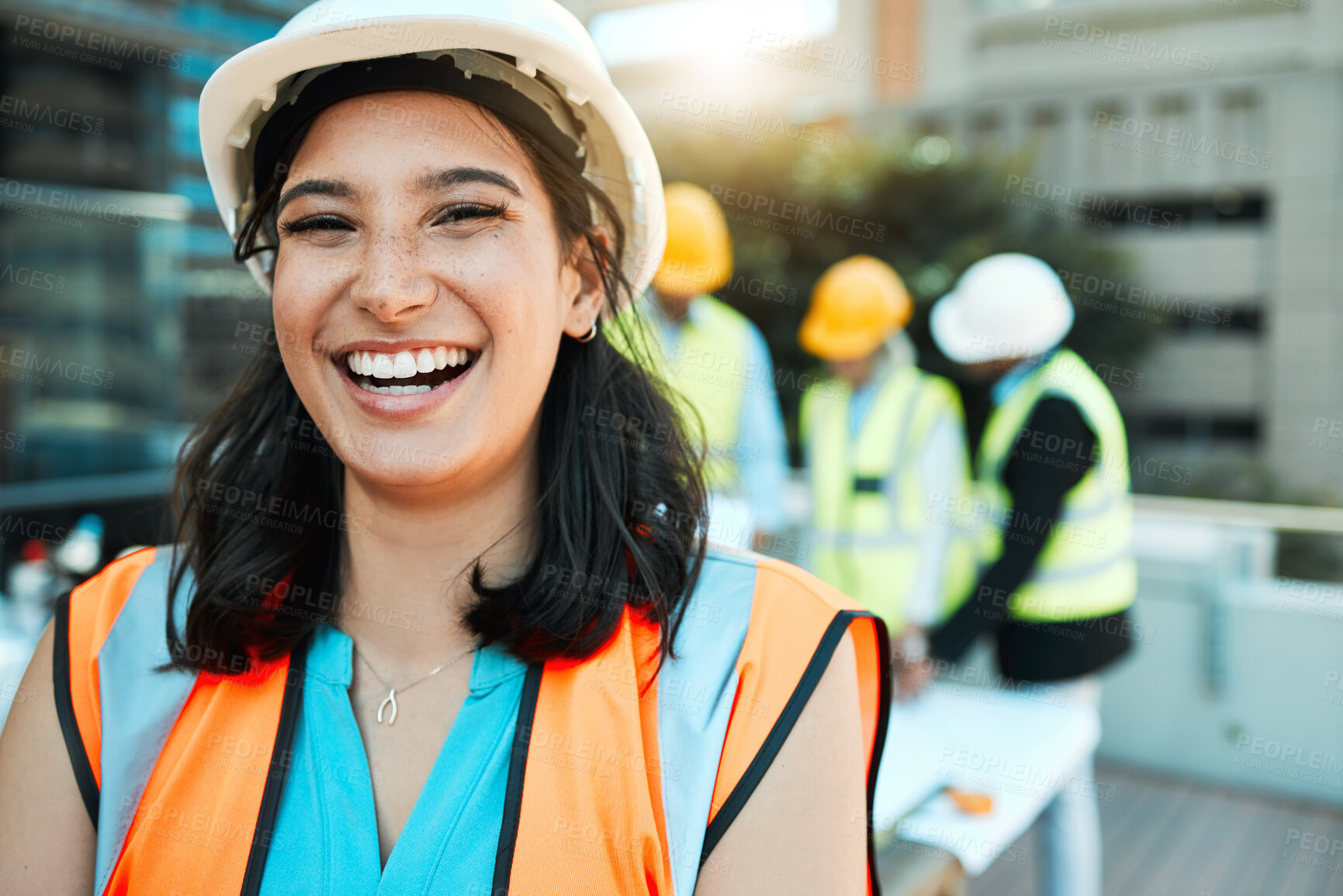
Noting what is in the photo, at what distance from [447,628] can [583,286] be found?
1.70ft

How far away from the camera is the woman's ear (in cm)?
140

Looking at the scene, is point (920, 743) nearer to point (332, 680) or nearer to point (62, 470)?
point (332, 680)

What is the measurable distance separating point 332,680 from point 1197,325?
21.7 meters

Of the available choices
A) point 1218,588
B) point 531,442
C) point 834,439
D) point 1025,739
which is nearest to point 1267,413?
point 1218,588

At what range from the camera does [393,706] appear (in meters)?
1.34

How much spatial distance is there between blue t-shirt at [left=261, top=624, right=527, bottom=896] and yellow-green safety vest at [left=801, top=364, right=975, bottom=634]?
3009mm

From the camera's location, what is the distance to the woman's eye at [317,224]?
1239 mm

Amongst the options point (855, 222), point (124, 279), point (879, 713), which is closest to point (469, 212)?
point (879, 713)

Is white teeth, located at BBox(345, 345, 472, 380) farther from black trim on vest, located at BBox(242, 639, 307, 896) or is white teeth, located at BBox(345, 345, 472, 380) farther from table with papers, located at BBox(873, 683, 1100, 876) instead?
table with papers, located at BBox(873, 683, 1100, 876)

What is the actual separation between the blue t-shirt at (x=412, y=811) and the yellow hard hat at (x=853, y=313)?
3.53 m

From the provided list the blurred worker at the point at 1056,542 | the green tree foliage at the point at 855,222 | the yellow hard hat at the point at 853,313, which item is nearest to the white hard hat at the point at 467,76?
the blurred worker at the point at 1056,542

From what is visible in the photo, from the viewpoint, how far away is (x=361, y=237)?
123 centimetres

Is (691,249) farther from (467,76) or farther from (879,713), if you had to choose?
(879,713)

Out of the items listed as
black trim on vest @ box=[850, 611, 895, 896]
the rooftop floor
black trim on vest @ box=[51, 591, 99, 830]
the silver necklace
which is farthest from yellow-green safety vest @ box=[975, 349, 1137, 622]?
black trim on vest @ box=[51, 591, 99, 830]
